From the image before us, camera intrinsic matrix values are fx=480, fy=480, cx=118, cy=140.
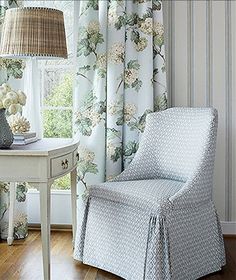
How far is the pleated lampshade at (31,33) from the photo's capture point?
261 cm

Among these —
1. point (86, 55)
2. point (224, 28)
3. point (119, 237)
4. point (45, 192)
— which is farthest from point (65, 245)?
point (224, 28)

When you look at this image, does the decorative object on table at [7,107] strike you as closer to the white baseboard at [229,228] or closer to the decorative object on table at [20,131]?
the decorative object on table at [20,131]

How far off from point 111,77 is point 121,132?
37cm

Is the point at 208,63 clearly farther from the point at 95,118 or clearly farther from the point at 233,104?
the point at 95,118

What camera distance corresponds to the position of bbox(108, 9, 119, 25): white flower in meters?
3.16

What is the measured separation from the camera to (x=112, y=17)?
125 inches

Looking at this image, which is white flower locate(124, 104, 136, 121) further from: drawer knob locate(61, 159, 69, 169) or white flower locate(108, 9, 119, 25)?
drawer knob locate(61, 159, 69, 169)

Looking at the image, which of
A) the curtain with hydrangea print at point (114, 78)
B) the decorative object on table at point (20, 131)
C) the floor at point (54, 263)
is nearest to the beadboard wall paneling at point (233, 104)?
the floor at point (54, 263)

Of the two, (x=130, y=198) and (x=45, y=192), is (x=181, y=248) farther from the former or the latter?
(x=45, y=192)

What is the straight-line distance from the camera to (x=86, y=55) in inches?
125

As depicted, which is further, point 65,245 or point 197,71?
point 197,71

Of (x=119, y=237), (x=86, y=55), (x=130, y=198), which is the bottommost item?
(x=119, y=237)

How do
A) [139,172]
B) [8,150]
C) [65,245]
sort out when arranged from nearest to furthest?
[8,150] < [139,172] < [65,245]

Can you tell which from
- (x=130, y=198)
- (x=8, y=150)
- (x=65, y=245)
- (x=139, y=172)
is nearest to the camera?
(x=8, y=150)
